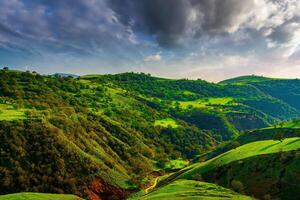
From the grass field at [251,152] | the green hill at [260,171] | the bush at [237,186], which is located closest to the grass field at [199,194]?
the bush at [237,186]

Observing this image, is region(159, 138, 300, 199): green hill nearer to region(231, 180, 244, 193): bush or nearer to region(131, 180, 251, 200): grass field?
region(231, 180, 244, 193): bush

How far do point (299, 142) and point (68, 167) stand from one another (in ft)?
241

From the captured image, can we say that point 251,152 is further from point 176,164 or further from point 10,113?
point 10,113

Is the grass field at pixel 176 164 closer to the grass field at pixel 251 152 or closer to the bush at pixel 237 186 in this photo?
the grass field at pixel 251 152

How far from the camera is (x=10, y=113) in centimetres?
13950

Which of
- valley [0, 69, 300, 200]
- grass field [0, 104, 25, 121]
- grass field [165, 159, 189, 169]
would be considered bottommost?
grass field [165, 159, 189, 169]

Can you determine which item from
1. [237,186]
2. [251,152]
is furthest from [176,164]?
[237,186]

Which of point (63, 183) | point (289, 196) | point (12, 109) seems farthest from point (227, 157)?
point (12, 109)

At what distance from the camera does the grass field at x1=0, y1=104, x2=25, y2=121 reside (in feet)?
436

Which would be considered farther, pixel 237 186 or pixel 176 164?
pixel 176 164

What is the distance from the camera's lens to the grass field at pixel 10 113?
133m

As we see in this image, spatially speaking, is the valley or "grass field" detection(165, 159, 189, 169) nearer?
the valley

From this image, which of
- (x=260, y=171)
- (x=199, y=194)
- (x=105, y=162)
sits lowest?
(x=105, y=162)

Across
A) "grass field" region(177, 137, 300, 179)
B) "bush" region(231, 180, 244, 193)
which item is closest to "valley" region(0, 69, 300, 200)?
"bush" region(231, 180, 244, 193)
